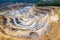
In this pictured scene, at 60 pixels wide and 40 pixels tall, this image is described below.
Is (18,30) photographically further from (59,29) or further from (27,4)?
(27,4)

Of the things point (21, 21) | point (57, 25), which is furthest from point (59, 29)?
point (21, 21)

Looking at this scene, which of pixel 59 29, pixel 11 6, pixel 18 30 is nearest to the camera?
pixel 59 29

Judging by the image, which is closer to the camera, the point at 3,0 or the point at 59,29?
the point at 59,29

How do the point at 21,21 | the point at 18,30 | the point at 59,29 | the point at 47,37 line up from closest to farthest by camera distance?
Result: the point at 47,37
the point at 59,29
the point at 18,30
the point at 21,21

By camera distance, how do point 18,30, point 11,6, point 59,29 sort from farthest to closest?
point 11,6 → point 18,30 → point 59,29

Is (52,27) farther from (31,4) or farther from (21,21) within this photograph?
(31,4)

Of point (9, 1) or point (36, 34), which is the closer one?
point (36, 34)

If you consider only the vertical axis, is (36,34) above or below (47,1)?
below

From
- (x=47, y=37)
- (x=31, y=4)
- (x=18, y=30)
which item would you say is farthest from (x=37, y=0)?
(x=47, y=37)

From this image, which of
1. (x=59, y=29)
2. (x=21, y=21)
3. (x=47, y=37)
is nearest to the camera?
(x=47, y=37)
